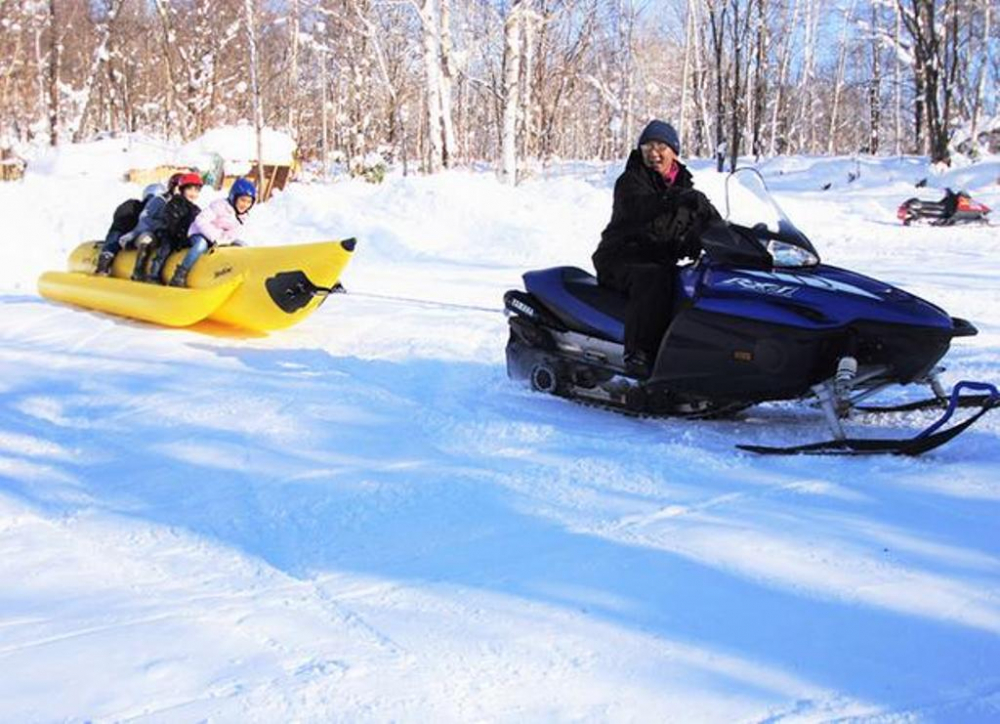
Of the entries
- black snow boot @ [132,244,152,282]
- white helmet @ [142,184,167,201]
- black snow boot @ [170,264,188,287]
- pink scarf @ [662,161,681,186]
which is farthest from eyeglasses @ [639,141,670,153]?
white helmet @ [142,184,167,201]

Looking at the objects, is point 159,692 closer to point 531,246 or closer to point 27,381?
point 27,381

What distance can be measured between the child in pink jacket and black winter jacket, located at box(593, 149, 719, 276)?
13.5ft

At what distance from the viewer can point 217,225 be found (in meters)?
7.86

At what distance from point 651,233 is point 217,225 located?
449cm

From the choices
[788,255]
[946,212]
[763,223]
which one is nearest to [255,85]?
[946,212]

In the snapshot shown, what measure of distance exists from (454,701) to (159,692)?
0.71 meters

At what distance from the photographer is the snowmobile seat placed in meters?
4.86

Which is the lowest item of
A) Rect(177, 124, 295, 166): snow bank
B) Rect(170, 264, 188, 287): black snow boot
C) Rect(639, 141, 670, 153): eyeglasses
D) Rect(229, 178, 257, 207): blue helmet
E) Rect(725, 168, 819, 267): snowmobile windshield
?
Rect(170, 264, 188, 287): black snow boot

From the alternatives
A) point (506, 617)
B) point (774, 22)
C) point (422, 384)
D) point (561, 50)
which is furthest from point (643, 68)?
point (506, 617)

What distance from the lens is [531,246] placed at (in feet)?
40.2

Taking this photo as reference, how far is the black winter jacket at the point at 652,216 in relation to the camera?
447 cm

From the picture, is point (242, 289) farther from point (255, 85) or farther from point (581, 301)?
point (255, 85)

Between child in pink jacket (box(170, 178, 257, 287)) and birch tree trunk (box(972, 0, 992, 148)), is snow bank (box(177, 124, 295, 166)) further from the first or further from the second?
child in pink jacket (box(170, 178, 257, 287))

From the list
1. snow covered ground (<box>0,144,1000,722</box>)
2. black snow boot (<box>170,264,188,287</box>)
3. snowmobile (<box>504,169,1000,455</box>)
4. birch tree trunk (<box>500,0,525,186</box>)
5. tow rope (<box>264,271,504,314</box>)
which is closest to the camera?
snow covered ground (<box>0,144,1000,722</box>)
